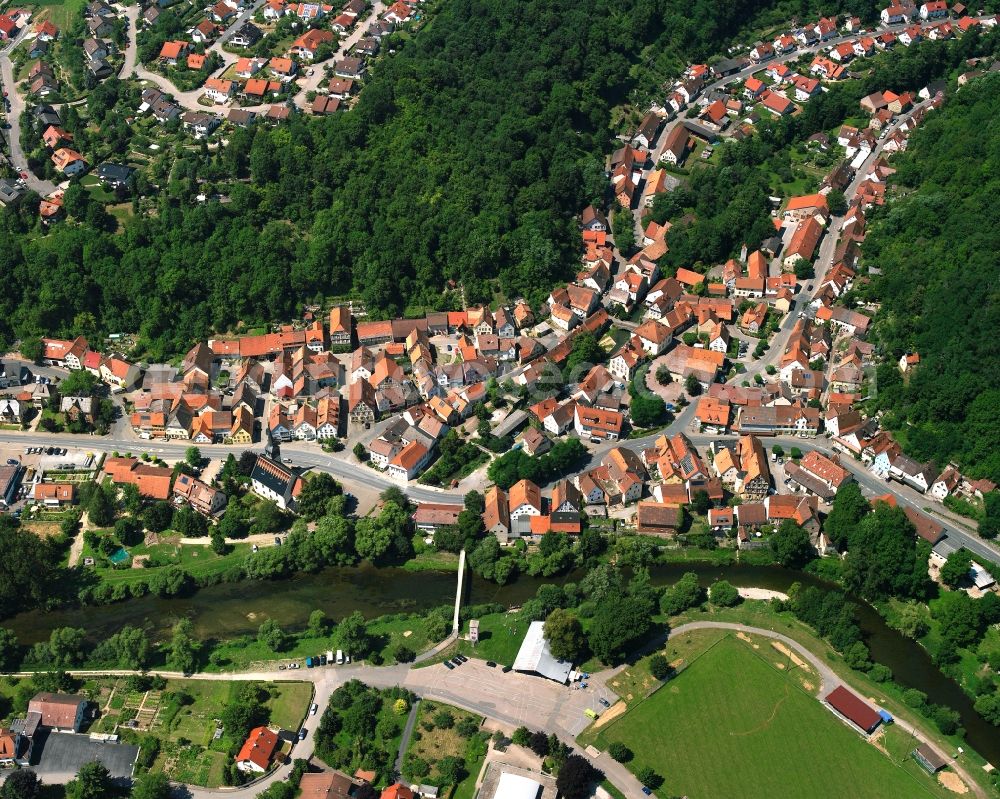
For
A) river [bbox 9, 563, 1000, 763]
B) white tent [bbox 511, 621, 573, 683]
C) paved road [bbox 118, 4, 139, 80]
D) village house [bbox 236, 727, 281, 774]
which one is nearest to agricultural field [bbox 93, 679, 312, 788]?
village house [bbox 236, 727, 281, 774]

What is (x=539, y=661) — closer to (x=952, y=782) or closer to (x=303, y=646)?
(x=303, y=646)

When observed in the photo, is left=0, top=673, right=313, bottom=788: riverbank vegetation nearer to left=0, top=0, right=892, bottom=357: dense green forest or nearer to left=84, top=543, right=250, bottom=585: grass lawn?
left=84, top=543, right=250, bottom=585: grass lawn

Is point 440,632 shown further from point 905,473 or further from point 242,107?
point 242,107

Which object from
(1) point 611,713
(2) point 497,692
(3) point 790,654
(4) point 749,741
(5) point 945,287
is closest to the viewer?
(4) point 749,741

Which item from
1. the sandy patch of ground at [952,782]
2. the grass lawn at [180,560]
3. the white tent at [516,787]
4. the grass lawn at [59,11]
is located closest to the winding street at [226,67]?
the grass lawn at [59,11]

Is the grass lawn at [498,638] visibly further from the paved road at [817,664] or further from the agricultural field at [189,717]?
the agricultural field at [189,717]

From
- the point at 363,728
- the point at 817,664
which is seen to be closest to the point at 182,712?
the point at 363,728
